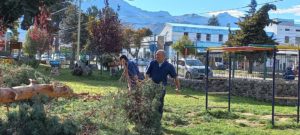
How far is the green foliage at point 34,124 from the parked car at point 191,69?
81.8 ft

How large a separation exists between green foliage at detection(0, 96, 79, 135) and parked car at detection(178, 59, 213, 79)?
24917mm

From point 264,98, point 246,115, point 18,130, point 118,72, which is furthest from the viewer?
point 118,72

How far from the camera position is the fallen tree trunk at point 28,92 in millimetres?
6872

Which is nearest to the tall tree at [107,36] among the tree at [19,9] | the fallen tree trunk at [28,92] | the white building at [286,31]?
the tree at [19,9]

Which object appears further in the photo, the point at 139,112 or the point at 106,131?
the point at 139,112

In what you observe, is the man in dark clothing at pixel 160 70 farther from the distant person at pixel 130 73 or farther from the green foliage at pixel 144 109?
the green foliage at pixel 144 109

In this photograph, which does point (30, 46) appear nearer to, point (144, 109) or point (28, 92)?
point (144, 109)

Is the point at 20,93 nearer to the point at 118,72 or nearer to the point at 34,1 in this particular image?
the point at 34,1

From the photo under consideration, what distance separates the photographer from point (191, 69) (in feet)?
111

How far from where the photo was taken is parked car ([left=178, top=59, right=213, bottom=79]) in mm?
32875

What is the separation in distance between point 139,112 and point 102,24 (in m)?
29.4

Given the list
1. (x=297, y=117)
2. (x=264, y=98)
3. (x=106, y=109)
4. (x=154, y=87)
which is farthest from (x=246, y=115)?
(x=264, y=98)

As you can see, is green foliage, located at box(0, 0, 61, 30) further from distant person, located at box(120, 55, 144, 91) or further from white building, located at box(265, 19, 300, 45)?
white building, located at box(265, 19, 300, 45)

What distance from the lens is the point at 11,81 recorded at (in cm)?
1331
